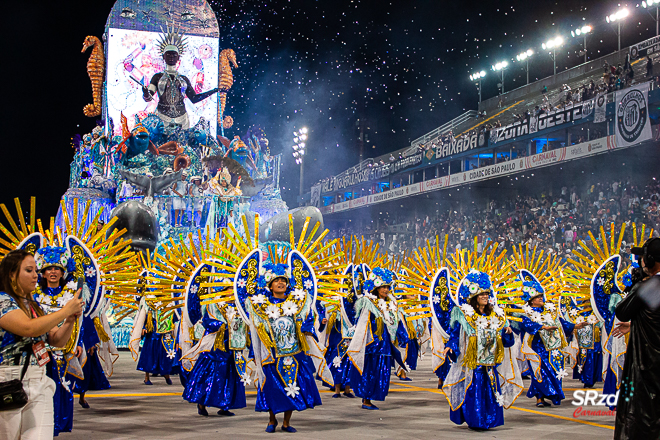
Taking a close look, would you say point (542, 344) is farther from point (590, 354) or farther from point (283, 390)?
point (283, 390)

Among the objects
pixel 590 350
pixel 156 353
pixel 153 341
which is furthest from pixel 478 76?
pixel 156 353

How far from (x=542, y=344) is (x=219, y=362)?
4.11 m

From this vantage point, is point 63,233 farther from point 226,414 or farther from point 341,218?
point 341,218

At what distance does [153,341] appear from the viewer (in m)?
10.2

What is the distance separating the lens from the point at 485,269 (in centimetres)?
761

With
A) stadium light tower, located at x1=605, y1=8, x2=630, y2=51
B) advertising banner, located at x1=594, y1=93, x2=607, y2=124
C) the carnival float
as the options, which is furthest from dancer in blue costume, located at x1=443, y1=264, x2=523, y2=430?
stadium light tower, located at x1=605, y1=8, x2=630, y2=51

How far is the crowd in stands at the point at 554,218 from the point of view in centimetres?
1745

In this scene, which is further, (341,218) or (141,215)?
(341,218)

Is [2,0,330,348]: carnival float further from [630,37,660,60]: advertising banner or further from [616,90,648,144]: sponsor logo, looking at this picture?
[630,37,660,60]: advertising banner

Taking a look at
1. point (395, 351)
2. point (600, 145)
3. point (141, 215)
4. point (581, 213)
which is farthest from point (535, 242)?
point (395, 351)

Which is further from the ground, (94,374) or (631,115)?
(631,115)

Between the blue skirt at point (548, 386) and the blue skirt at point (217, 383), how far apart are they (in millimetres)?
3605

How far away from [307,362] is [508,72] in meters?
31.8

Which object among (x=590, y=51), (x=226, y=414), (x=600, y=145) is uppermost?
(x=590, y=51)
